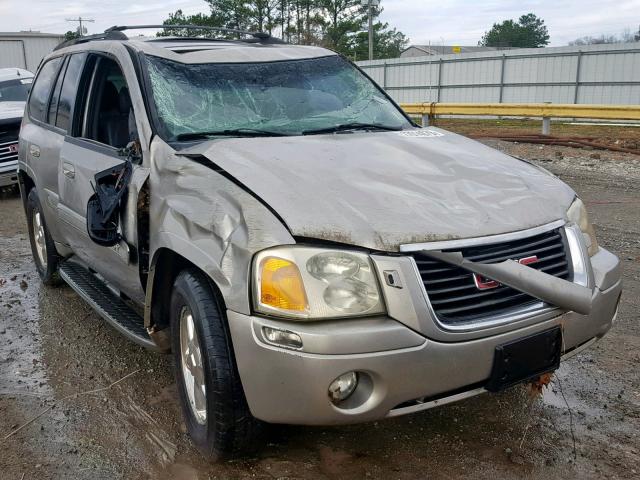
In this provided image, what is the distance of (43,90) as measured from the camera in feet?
17.2

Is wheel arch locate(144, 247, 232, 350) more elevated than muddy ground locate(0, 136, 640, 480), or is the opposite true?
wheel arch locate(144, 247, 232, 350)

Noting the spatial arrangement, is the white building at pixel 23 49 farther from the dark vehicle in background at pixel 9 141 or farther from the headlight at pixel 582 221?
the headlight at pixel 582 221

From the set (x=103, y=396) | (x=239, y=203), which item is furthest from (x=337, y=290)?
(x=103, y=396)

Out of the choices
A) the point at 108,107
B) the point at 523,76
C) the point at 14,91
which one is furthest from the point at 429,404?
the point at 523,76

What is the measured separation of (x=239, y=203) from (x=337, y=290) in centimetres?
55

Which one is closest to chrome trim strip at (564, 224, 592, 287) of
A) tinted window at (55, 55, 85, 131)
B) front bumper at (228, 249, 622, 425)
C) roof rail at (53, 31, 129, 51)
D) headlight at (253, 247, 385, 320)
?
front bumper at (228, 249, 622, 425)

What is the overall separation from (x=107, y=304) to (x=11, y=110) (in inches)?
305

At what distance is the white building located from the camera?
2634cm

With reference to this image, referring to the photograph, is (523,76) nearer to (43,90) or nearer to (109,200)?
(43,90)

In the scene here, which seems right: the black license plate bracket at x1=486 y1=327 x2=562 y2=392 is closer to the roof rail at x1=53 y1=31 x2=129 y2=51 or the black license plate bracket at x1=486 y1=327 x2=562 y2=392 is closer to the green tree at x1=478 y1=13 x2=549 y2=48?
the roof rail at x1=53 y1=31 x2=129 y2=51

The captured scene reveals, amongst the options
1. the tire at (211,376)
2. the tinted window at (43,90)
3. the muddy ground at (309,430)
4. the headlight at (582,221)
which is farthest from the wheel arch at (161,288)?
the tinted window at (43,90)

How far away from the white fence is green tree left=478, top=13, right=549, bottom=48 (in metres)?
48.6

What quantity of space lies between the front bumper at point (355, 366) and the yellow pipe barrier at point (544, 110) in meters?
11.8

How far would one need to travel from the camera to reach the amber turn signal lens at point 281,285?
Result: 8.02 ft
